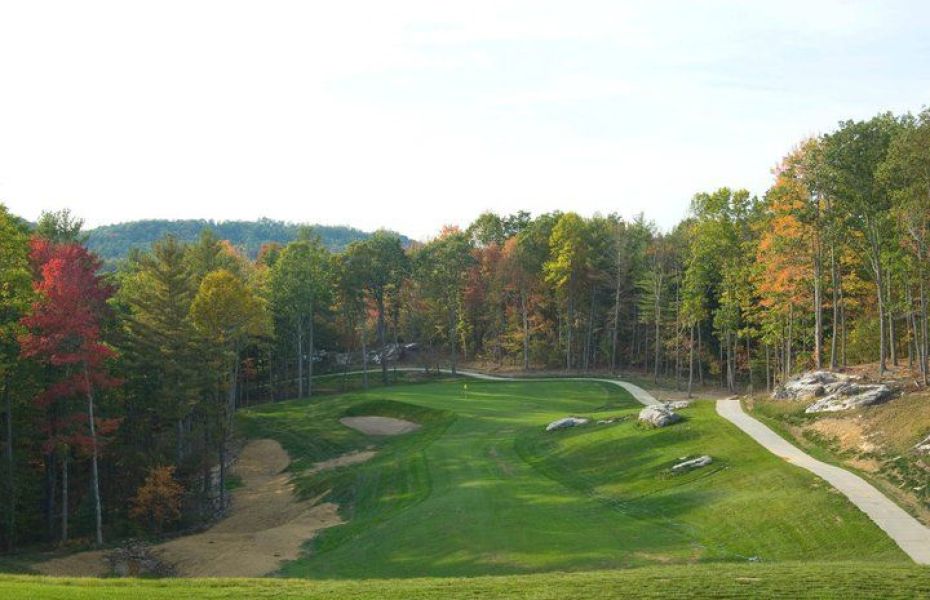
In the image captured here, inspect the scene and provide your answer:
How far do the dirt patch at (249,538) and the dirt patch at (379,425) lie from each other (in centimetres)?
835

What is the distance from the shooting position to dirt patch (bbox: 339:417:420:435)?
5722cm

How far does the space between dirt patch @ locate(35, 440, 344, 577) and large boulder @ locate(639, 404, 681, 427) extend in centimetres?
1667

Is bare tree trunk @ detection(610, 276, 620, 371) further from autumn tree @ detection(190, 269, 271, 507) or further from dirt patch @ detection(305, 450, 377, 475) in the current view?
autumn tree @ detection(190, 269, 271, 507)

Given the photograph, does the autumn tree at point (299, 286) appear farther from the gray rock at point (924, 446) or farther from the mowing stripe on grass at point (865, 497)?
the gray rock at point (924, 446)

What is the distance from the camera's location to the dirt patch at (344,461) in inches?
1946

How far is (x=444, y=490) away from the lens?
36.9m

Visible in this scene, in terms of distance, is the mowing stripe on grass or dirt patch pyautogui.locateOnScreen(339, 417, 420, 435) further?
dirt patch pyautogui.locateOnScreen(339, 417, 420, 435)

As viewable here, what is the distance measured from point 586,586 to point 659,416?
2475 centimetres

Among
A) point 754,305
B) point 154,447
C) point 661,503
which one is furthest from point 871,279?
point 154,447

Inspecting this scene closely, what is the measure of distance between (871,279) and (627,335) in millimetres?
36000

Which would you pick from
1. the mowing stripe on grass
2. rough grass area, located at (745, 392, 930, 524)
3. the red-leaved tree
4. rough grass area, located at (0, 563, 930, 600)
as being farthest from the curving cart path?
the red-leaved tree

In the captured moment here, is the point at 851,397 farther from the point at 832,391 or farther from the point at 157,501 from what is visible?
the point at 157,501

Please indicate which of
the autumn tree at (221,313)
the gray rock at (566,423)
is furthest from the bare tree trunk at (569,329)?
the autumn tree at (221,313)

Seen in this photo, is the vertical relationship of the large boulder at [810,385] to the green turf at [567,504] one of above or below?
above
